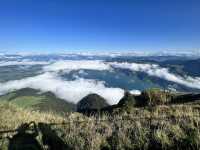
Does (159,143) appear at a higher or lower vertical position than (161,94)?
higher

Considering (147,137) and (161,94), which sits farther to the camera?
(161,94)

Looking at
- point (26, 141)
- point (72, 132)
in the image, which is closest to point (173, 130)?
point (72, 132)

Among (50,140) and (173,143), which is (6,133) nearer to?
(50,140)

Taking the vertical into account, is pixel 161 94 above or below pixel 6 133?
below

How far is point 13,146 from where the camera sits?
505cm

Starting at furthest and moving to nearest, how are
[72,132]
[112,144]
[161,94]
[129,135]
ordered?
[161,94] → [72,132] → [129,135] → [112,144]

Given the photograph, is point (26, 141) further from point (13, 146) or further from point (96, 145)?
point (96, 145)

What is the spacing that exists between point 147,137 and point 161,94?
16774mm

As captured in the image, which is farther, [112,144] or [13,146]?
[112,144]

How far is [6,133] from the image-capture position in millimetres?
6324

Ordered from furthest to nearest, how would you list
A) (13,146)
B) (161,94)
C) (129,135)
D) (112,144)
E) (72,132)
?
(161,94), (72,132), (129,135), (112,144), (13,146)

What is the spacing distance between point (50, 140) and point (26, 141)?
1.69 ft

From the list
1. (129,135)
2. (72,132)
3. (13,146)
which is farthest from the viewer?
(72,132)

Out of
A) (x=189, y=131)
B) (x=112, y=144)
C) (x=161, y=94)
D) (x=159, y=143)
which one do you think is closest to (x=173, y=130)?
(x=189, y=131)
